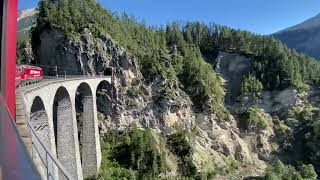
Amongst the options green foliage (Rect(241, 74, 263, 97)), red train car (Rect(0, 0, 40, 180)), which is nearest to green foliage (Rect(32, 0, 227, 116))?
green foliage (Rect(241, 74, 263, 97))

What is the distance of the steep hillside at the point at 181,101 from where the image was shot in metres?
60.6

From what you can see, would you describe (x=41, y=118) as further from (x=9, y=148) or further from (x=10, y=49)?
(x=9, y=148)

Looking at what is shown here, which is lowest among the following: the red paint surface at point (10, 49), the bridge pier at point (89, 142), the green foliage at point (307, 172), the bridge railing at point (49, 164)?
the green foliage at point (307, 172)

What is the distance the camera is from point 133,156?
2121 inches

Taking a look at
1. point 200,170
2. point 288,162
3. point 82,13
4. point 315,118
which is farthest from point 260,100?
point 82,13

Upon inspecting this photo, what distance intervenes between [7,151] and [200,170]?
195ft

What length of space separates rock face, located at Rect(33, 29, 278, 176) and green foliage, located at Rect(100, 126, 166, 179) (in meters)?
3.31

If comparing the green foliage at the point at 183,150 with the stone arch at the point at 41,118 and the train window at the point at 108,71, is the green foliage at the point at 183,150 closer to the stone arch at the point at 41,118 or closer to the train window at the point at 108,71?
the train window at the point at 108,71

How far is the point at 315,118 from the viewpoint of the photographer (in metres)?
86.4

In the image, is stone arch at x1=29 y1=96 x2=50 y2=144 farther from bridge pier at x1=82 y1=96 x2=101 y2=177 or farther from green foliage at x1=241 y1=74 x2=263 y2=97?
green foliage at x1=241 y1=74 x2=263 y2=97

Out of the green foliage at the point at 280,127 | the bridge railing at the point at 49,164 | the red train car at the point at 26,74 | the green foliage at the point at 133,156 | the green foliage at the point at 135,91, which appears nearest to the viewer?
the bridge railing at the point at 49,164

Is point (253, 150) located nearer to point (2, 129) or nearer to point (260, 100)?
point (260, 100)

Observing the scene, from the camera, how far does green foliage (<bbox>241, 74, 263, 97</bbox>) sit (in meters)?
94.7

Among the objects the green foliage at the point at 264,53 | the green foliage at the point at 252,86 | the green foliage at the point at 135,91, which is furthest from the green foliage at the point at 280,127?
the green foliage at the point at 135,91
